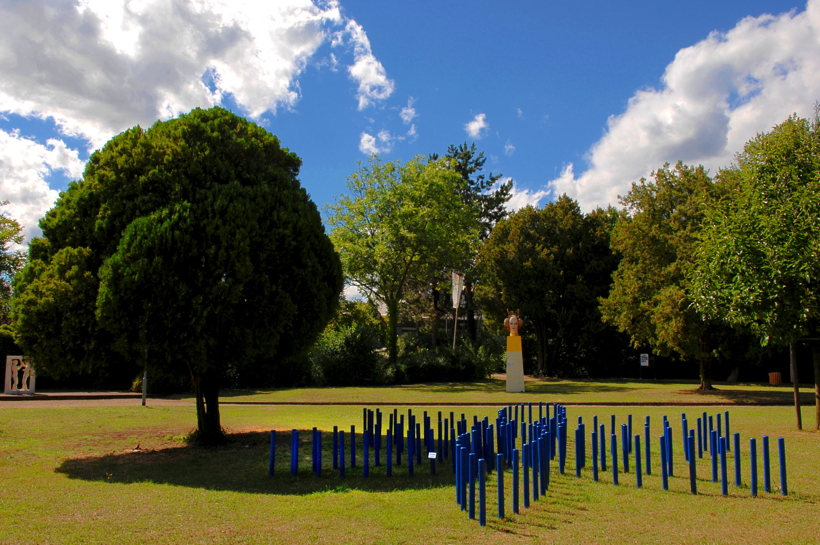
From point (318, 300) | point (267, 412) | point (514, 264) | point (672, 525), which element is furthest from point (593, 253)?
point (672, 525)

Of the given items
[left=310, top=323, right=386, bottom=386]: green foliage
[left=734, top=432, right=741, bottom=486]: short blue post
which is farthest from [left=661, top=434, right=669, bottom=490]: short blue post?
[left=310, top=323, right=386, bottom=386]: green foliage

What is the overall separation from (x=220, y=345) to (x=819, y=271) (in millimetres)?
11082

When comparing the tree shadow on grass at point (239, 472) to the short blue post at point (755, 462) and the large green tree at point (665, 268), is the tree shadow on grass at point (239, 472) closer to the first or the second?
the short blue post at point (755, 462)

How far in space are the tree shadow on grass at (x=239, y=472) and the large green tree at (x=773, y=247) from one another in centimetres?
747

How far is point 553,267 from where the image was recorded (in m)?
36.8

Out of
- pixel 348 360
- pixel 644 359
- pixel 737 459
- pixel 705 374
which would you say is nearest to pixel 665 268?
pixel 705 374

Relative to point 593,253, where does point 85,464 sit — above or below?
below

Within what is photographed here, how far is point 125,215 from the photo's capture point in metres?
9.62

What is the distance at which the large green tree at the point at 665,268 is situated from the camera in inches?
928

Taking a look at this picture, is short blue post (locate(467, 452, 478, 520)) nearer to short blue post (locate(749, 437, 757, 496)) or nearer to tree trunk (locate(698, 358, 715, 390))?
short blue post (locate(749, 437, 757, 496))

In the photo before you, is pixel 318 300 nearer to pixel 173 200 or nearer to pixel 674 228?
pixel 173 200

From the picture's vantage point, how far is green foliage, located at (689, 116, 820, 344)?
1152 centimetres

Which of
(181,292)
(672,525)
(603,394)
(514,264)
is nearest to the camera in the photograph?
(672,525)

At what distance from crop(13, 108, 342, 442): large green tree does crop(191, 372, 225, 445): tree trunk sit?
0.14m
